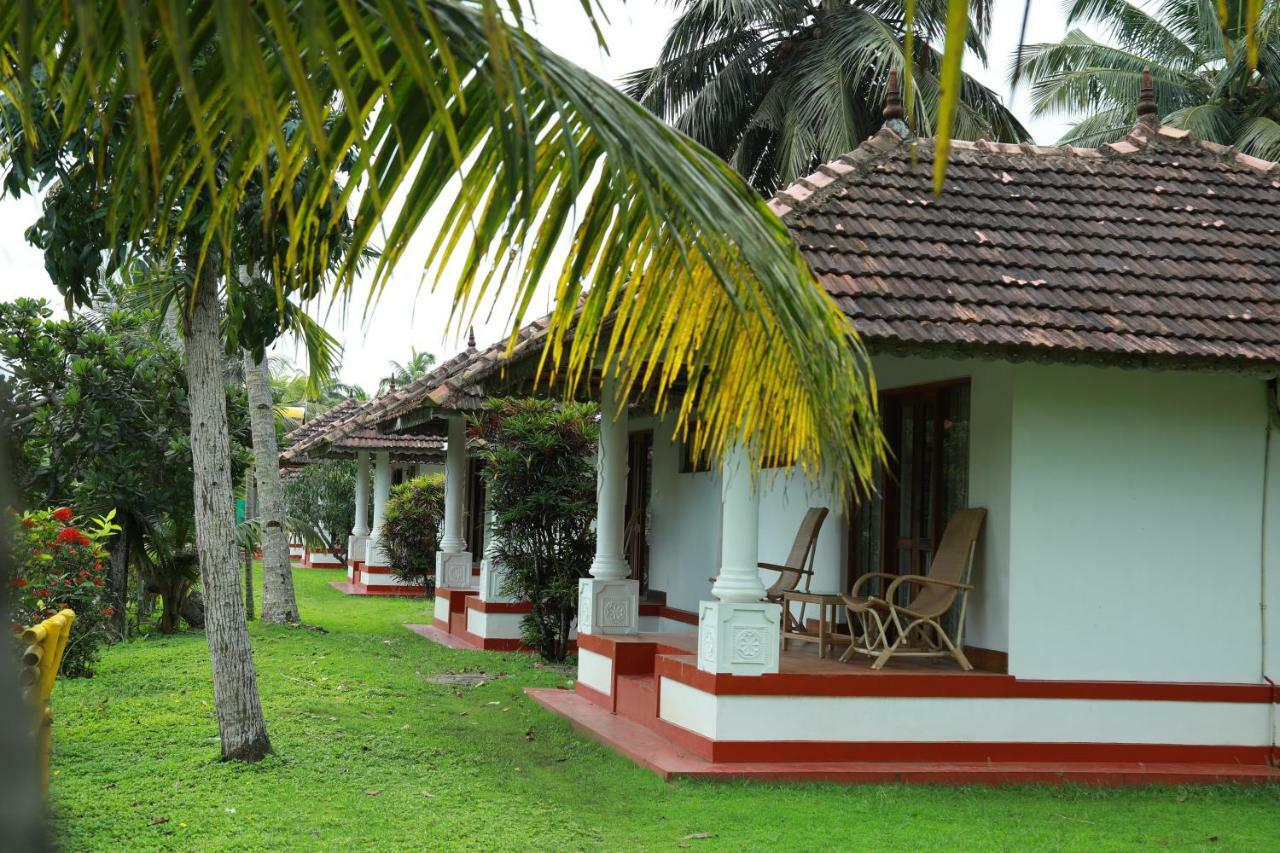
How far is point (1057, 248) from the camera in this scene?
971 centimetres

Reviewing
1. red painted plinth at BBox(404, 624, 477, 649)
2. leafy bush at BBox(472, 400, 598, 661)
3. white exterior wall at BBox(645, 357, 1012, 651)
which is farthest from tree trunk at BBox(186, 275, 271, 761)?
red painted plinth at BBox(404, 624, 477, 649)

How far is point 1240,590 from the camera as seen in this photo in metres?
9.23

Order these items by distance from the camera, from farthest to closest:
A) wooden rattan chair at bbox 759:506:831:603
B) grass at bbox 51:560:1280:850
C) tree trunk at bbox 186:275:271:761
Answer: wooden rattan chair at bbox 759:506:831:603
tree trunk at bbox 186:275:271:761
grass at bbox 51:560:1280:850

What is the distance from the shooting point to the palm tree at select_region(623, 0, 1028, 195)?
24.0m

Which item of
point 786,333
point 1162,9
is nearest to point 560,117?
point 786,333

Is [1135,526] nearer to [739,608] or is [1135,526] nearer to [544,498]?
[739,608]

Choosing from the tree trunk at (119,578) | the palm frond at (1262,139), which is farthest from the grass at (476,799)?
the palm frond at (1262,139)

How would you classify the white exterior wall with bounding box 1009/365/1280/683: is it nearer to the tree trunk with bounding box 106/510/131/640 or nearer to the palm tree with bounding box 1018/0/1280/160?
the tree trunk with bounding box 106/510/131/640

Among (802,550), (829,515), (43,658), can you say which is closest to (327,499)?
(829,515)

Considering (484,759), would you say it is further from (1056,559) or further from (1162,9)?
(1162,9)

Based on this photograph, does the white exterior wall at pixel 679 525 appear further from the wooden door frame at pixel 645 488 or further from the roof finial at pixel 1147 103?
the roof finial at pixel 1147 103

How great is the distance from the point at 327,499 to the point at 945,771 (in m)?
29.1

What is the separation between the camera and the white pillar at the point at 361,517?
93.1 feet

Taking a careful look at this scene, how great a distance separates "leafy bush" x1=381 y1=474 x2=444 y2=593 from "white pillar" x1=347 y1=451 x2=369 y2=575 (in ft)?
7.52
